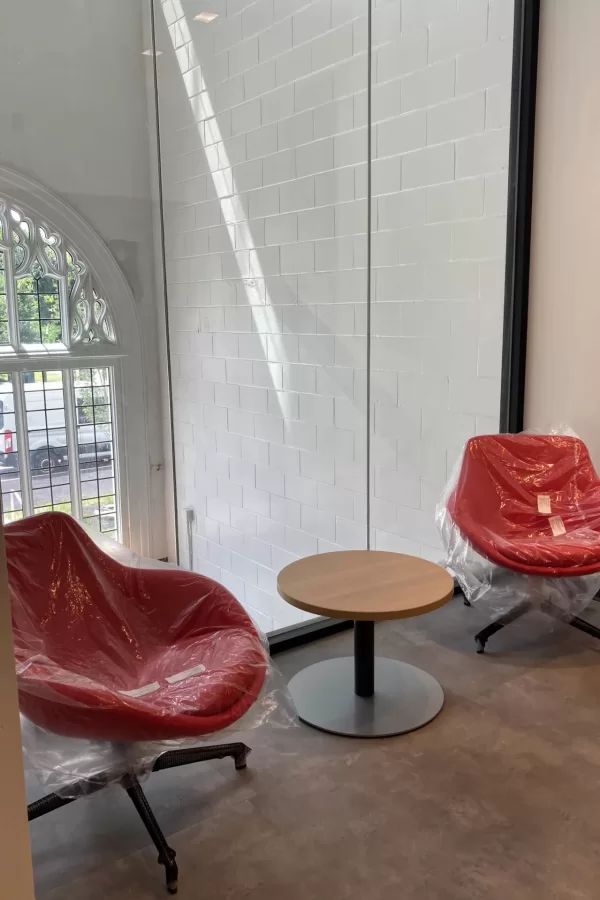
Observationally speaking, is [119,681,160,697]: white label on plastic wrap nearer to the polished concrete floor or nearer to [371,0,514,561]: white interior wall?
the polished concrete floor

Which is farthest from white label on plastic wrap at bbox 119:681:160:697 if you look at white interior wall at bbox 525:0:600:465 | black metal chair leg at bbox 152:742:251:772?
white interior wall at bbox 525:0:600:465

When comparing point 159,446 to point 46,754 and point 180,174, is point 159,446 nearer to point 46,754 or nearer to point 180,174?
point 180,174

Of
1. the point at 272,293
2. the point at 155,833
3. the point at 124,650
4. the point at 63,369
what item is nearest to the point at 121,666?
the point at 124,650

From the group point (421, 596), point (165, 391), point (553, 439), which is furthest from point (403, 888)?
point (553, 439)

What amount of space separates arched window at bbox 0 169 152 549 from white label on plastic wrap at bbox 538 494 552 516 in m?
1.68

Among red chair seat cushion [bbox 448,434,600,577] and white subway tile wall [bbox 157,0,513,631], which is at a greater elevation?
white subway tile wall [bbox 157,0,513,631]

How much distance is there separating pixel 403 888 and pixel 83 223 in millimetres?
2267

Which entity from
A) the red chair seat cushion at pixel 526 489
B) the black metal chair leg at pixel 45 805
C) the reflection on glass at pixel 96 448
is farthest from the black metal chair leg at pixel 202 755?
the red chair seat cushion at pixel 526 489

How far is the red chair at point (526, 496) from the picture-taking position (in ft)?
9.82

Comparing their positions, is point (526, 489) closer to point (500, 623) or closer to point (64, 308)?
point (500, 623)

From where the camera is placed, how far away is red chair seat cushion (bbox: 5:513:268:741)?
167 centimetres

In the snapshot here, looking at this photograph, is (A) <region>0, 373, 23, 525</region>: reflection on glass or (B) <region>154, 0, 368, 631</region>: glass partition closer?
(A) <region>0, 373, 23, 525</region>: reflection on glass

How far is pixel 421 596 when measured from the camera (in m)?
2.35

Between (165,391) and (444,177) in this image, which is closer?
(165,391)
